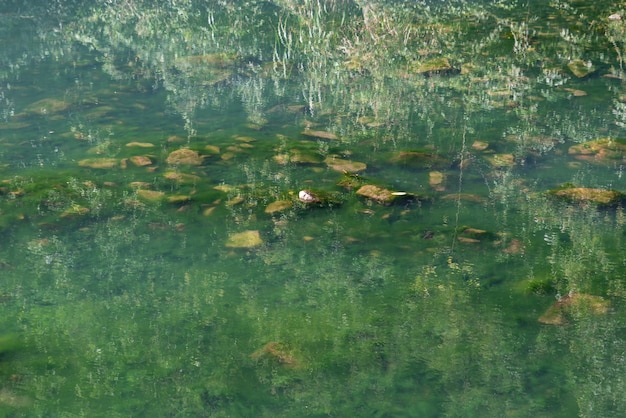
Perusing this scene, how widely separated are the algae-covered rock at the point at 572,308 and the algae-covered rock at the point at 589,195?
187cm

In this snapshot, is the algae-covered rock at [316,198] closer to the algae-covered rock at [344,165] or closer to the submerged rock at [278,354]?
the algae-covered rock at [344,165]

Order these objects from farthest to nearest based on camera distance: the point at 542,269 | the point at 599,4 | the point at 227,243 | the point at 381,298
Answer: the point at 599,4, the point at 227,243, the point at 542,269, the point at 381,298

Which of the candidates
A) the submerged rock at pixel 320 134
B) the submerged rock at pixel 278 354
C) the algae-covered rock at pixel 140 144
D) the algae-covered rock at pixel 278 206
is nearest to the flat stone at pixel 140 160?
the algae-covered rock at pixel 140 144

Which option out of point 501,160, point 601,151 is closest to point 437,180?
point 501,160

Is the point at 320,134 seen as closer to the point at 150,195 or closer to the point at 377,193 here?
the point at 377,193

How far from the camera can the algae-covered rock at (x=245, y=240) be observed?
6828 mm

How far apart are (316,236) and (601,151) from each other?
414 cm

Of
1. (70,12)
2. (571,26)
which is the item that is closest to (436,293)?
(571,26)

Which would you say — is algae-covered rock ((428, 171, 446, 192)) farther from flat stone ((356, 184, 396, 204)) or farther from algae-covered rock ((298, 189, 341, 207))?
algae-covered rock ((298, 189, 341, 207))

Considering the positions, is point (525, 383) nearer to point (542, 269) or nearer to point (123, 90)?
point (542, 269)

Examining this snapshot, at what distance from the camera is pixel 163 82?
1229cm

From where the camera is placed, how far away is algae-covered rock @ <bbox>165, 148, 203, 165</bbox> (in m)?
8.85

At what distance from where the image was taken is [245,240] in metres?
6.91

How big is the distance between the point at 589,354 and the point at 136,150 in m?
6.20
